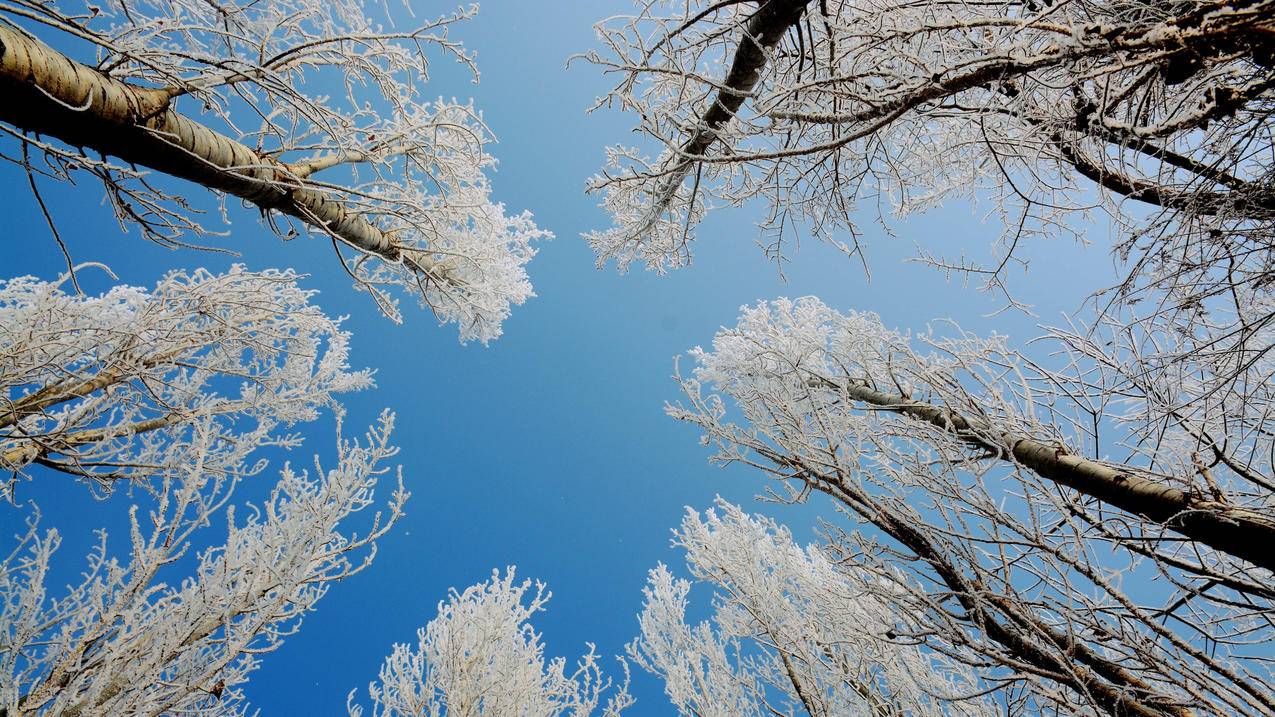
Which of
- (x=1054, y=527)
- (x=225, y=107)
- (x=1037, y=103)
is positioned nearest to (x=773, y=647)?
(x=1054, y=527)

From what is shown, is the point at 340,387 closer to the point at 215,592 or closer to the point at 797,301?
the point at 215,592

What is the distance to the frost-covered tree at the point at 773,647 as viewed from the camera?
14.8 ft

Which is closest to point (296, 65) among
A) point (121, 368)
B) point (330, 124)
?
point (330, 124)

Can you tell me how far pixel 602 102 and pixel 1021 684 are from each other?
3.73 meters

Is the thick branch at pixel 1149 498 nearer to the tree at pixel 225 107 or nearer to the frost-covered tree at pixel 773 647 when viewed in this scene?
the frost-covered tree at pixel 773 647

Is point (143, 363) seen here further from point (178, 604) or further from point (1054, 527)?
point (1054, 527)

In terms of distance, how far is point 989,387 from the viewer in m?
2.98

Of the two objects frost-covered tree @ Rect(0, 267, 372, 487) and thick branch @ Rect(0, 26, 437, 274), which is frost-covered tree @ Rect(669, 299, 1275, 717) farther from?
frost-covered tree @ Rect(0, 267, 372, 487)

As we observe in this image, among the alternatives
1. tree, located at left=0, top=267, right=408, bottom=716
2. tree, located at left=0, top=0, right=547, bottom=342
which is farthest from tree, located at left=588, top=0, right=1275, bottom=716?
tree, located at left=0, top=267, right=408, bottom=716

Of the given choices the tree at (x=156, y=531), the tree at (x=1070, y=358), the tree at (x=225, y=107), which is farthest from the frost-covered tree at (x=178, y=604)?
the tree at (x=1070, y=358)

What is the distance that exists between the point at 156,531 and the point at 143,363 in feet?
4.36

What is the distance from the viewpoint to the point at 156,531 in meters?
3.70

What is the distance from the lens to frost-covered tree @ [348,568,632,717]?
21.6ft

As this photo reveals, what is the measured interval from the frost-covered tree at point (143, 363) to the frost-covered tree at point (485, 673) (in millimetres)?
3777
